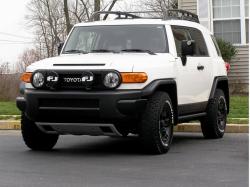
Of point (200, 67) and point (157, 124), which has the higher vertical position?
point (200, 67)

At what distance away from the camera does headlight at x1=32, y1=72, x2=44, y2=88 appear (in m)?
8.98

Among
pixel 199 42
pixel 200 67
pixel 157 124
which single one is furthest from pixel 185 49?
pixel 157 124

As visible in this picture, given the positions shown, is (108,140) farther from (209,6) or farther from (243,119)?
(209,6)

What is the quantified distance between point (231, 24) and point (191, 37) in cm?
970

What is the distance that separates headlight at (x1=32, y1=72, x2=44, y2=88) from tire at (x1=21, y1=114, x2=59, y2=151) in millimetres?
715

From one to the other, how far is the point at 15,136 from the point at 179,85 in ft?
12.5

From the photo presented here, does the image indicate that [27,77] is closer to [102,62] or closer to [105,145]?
[102,62]

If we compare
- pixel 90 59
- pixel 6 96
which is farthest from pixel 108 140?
pixel 6 96

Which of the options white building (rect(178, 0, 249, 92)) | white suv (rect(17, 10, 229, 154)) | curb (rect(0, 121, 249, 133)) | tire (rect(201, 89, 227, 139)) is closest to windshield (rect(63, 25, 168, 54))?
white suv (rect(17, 10, 229, 154))

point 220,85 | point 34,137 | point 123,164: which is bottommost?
point 123,164

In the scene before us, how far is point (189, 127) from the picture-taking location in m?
12.6

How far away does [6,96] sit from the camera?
85.2ft

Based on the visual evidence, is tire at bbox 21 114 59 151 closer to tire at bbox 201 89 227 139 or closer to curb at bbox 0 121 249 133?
tire at bbox 201 89 227 139

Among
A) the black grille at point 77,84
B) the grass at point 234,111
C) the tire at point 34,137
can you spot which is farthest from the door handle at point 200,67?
the tire at point 34,137
